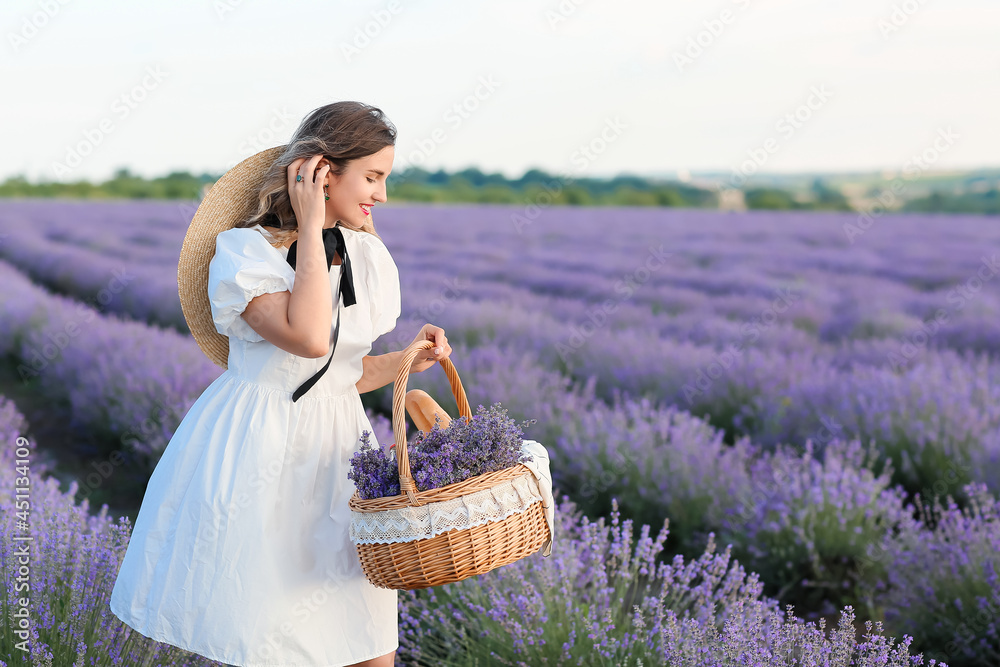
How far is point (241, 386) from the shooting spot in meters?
1.66

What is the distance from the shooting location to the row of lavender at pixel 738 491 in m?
2.90

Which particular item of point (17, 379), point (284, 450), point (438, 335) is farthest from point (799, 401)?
point (17, 379)

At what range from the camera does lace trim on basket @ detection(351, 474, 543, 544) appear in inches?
55.7

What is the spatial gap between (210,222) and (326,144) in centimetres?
33

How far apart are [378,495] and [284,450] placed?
23 centimetres

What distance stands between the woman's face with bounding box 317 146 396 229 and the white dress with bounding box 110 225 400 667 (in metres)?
0.12

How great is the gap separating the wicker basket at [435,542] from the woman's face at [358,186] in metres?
0.40

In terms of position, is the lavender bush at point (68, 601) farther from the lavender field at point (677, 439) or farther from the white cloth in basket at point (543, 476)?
the white cloth in basket at point (543, 476)

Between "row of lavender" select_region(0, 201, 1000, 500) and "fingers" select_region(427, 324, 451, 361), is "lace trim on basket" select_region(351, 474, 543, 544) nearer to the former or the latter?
"fingers" select_region(427, 324, 451, 361)

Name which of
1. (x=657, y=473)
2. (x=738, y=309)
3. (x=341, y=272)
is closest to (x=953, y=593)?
(x=657, y=473)

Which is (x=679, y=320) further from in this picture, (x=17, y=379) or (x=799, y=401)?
(x=17, y=379)

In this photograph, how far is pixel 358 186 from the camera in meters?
1.67

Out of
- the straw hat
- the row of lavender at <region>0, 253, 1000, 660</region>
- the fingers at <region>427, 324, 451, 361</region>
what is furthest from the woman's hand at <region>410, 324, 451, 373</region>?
the row of lavender at <region>0, 253, 1000, 660</region>

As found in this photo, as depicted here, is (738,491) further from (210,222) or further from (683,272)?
(683,272)
